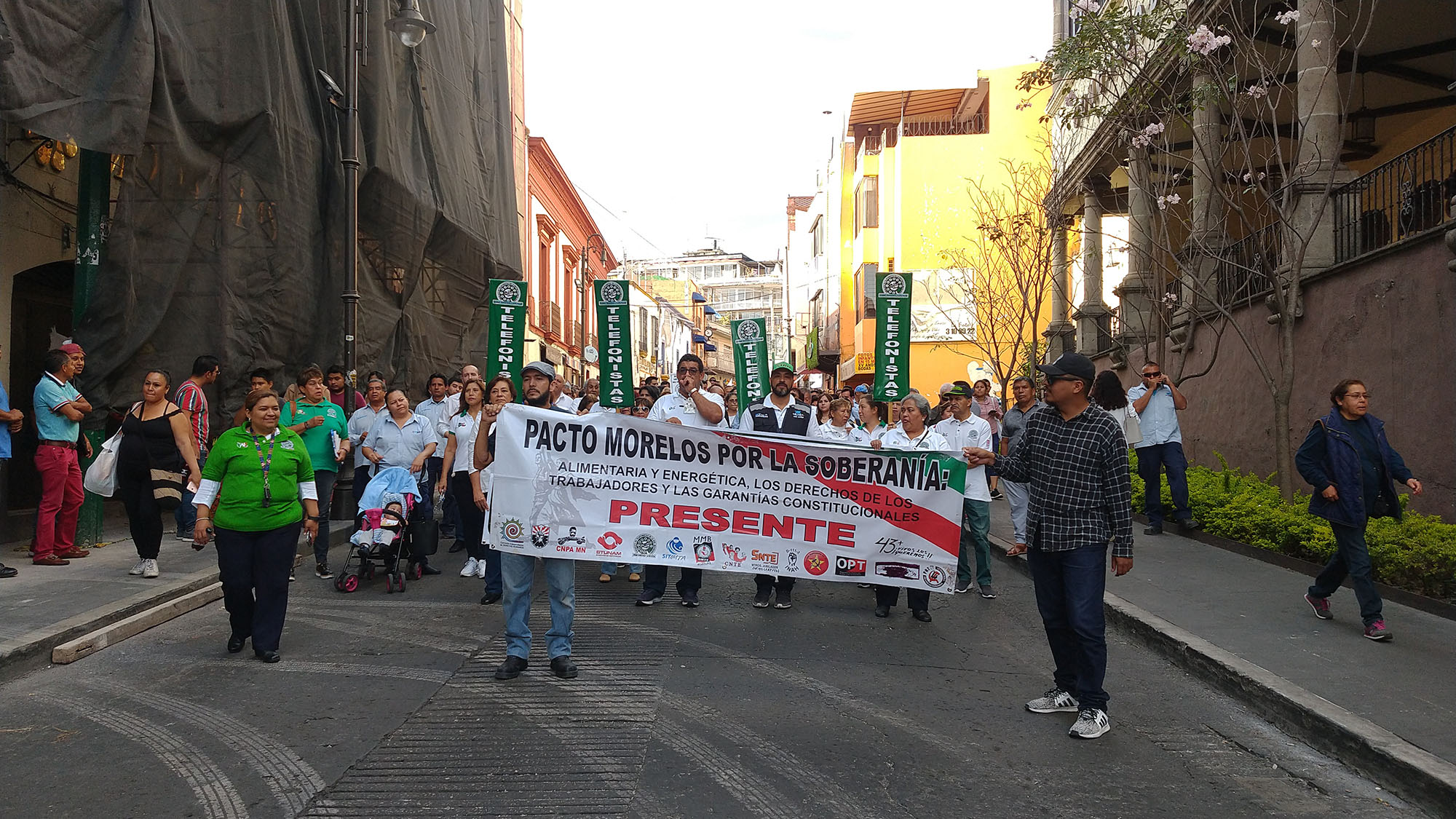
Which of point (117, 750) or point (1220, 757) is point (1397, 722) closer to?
point (1220, 757)

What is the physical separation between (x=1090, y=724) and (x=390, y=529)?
5.96 m

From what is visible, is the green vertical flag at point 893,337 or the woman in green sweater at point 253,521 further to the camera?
the green vertical flag at point 893,337

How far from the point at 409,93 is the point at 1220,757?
13677 millimetres

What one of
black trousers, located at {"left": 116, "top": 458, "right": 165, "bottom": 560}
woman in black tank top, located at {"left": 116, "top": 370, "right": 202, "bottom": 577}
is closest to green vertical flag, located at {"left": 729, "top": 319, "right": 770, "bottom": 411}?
woman in black tank top, located at {"left": 116, "top": 370, "right": 202, "bottom": 577}

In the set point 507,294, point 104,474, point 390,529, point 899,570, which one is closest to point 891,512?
point 899,570

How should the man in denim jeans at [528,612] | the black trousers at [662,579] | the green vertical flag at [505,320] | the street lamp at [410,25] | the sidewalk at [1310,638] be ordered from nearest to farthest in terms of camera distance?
the sidewalk at [1310,638] < the man in denim jeans at [528,612] < the black trousers at [662,579] < the street lamp at [410,25] < the green vertical flag at [505,320]

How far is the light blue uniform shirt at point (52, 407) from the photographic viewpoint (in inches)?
357

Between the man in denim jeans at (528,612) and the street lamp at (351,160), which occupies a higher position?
the street lamp at (351,160)

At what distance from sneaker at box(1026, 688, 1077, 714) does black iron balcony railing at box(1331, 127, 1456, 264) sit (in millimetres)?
7877

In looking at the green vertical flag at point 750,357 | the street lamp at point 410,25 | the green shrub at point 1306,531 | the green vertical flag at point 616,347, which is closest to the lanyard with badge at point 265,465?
the street lamp at point 410,25

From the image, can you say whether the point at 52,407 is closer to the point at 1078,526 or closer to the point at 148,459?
the point at 148,459

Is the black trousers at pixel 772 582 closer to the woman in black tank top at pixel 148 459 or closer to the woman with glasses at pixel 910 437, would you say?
the woman with glasses at pixel 910 437

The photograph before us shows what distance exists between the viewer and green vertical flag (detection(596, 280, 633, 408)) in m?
15.9

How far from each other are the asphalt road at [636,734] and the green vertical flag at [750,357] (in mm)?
10046
